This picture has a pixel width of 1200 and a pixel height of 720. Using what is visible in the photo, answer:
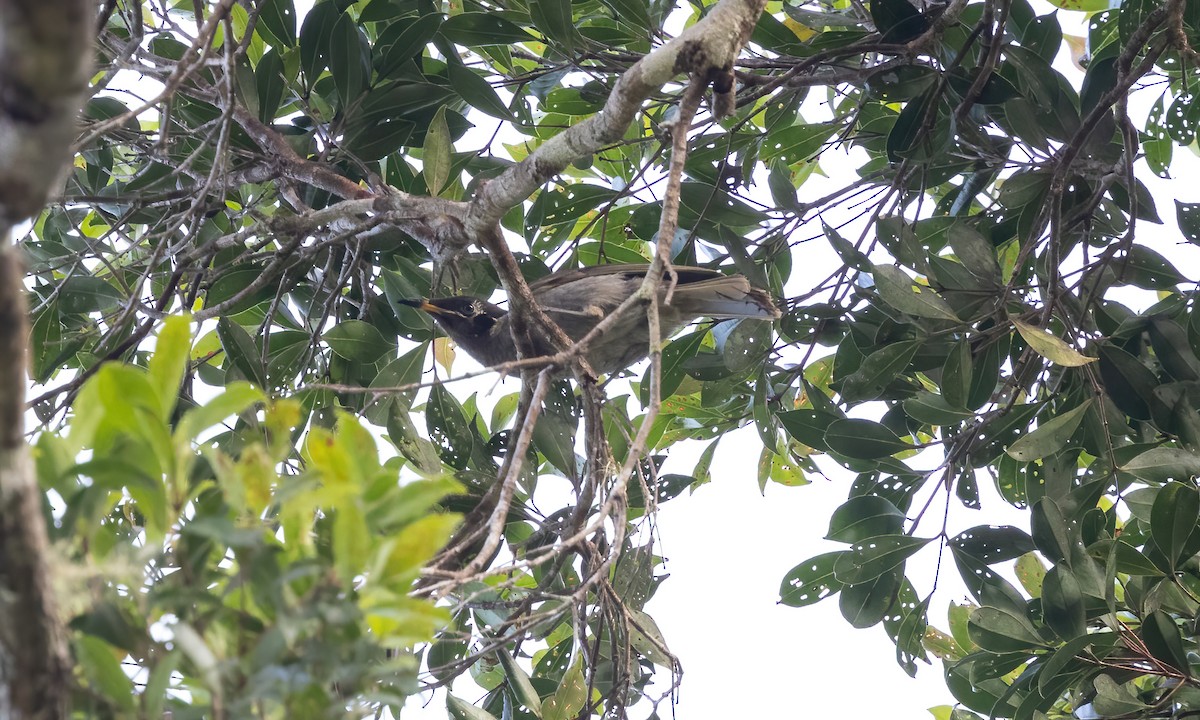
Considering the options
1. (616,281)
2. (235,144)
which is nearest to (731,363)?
(616,281)

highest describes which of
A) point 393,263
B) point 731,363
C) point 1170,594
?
point 393,263

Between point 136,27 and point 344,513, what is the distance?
2.32 m

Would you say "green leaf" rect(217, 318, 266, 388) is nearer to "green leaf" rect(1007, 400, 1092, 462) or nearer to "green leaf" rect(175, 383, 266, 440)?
"green leaf" rect(175, 383, 266, 440)

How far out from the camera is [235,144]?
335 centimetres

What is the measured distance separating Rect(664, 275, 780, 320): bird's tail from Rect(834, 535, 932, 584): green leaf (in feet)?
3.31

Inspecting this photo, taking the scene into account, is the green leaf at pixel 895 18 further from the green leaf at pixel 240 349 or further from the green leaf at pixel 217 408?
the green leaf at pixel 217 408

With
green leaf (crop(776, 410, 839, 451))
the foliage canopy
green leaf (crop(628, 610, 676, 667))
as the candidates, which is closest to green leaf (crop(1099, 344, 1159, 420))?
the foliage canopy

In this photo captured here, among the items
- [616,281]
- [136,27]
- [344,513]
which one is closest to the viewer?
[344,513]

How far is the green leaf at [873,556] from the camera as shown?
3.16m

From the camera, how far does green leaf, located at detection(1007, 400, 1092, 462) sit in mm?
2842

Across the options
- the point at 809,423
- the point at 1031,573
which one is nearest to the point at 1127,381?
the point at 809,423

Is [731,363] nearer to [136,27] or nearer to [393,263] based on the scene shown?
[393,263]

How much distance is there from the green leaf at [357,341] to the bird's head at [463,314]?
0.85ft

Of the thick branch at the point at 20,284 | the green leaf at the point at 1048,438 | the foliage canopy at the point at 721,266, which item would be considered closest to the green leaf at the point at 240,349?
the foliage canopy at the point at 721,266
